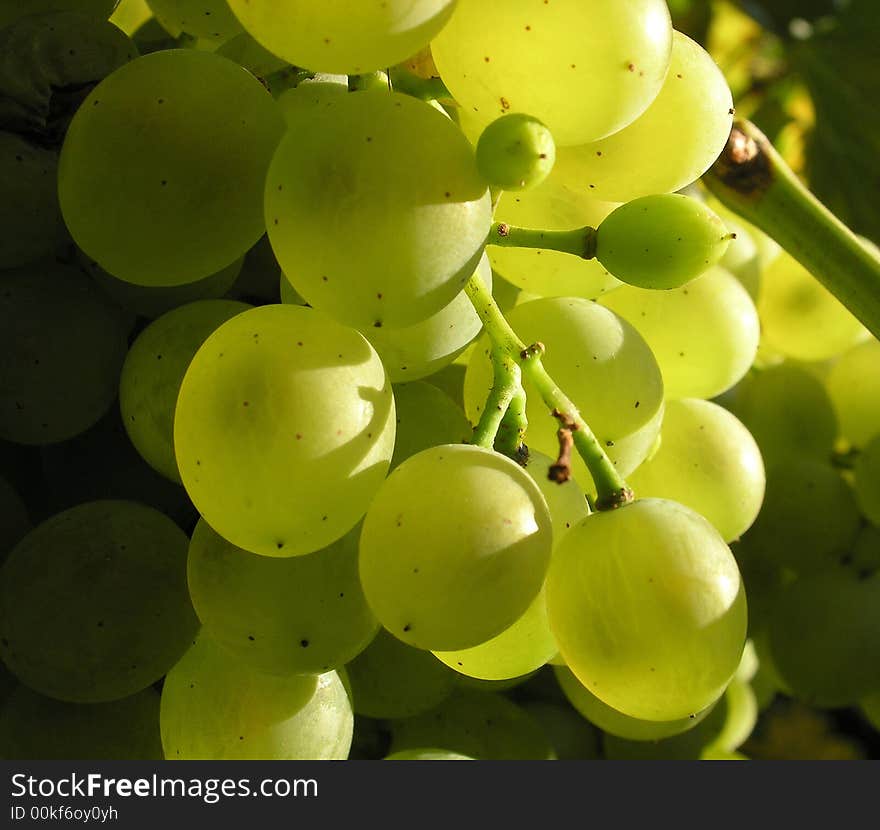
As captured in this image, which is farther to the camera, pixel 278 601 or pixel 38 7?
pixel 38 7

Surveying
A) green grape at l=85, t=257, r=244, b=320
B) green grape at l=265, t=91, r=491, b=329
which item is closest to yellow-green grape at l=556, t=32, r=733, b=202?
green grape at l=265, t=91, r=491, b=329

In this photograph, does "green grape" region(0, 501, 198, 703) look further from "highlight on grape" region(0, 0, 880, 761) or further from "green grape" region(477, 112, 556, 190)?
"green grape" region(477, 112, 556, 190)

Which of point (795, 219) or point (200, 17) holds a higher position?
point (200, 17)

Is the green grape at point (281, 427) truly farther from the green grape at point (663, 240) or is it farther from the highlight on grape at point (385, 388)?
the green grape at point (663, 240)

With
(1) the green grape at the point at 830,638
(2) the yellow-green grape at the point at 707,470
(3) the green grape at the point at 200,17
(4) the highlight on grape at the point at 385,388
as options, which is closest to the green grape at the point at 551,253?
(4) the highlight on grape at the point at 385,388

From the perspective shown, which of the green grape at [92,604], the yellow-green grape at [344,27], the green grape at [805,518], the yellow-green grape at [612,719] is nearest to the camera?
the yellow-green grape at [344,27]

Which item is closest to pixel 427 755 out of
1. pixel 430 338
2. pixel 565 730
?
pixel 565 730

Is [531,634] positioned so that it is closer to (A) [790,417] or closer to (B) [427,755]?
(B) [427,755]
